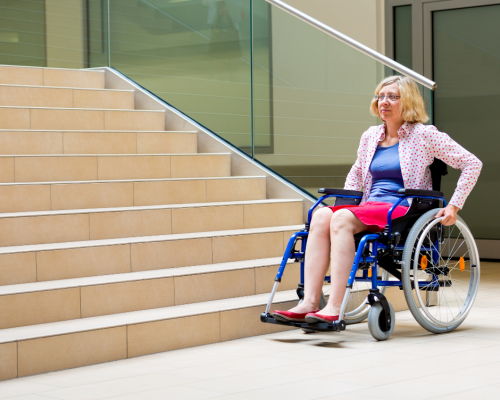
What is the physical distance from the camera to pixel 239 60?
17.2 ft

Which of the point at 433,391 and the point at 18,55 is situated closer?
the point at 433,391

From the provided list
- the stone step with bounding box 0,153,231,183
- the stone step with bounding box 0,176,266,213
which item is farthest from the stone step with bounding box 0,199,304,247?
the stone step with bounding box 0,153,231,183

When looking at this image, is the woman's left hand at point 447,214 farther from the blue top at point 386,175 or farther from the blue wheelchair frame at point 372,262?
the blue top at point 386,175

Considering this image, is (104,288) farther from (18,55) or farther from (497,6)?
(497,6)

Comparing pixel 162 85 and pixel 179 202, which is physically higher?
pixel 162 85

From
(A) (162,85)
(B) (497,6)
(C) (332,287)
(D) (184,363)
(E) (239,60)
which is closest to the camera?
(D) (184,363)

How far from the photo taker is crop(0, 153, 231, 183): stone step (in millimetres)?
4309

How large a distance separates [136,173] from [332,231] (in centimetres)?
172

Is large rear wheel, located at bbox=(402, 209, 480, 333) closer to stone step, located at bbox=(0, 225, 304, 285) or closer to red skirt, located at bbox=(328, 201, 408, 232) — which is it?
red skirt, located at bbox=(328, 201, 408, 232)

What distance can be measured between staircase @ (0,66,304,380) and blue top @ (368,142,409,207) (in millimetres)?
653

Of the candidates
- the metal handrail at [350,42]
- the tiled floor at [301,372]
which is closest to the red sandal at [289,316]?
the tiled floor at [301,372]

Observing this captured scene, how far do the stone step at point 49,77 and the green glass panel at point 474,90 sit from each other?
3.02 m

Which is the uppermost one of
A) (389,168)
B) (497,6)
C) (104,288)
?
(497,6)

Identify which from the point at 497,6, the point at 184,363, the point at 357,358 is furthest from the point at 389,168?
the point at 497,6
